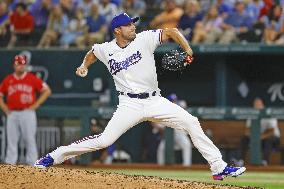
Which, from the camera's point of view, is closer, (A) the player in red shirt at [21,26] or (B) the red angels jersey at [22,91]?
(B) the red angels jersey at [22,91]

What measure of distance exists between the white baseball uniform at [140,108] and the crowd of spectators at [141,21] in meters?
7.37

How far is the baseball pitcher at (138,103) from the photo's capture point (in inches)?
348

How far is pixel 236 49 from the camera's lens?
53.2 ft

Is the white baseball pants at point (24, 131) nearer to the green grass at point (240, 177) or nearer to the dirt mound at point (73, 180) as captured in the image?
the green grass at point (240, 177)

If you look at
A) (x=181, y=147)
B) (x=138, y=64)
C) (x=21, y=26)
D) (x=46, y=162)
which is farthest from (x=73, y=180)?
(x=21, y=26)

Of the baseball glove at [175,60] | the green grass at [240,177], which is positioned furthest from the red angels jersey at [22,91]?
the baseball glove at [175,60]

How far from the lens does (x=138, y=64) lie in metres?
8.95

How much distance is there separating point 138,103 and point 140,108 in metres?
0.06

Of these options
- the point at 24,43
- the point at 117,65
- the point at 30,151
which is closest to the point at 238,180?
the point at 30,151

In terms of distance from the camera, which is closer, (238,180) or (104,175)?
(104,175)

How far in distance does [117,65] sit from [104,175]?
1.18 meters

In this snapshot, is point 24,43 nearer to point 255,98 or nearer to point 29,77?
point 29,77

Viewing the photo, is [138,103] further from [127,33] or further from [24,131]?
[24,131]

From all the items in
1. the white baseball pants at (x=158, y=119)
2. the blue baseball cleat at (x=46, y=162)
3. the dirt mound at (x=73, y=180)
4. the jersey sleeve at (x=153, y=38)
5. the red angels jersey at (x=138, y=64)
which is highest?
the jersey sleeve at (x=153, y=38)
